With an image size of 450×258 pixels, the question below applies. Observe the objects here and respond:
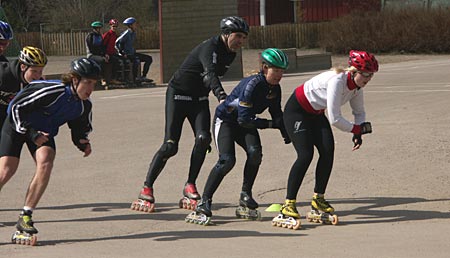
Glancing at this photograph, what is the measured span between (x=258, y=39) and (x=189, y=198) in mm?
41657

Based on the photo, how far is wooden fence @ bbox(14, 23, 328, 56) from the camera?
51.3 meters

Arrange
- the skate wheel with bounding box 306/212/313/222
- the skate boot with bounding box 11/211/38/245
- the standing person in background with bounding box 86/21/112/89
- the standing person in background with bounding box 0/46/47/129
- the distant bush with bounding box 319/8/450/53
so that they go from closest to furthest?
the skate boot with bounding box 11/211/38/245 < the standing person in background with bounding box 0/46/47/129 < the skate wheel with bounding box 306/212/313/222 < the standing person in background with bounding box 86/21/112/89 < the distant bush with bounding box 319/8/450/53

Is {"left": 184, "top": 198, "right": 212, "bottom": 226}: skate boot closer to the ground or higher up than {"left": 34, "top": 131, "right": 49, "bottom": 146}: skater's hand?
closer to the ground

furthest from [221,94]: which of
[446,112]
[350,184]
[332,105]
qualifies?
[446,112]

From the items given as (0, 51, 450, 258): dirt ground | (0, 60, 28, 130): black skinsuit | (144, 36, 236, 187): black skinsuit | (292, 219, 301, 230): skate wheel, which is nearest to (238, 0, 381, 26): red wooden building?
(0, 51, 450, 258): dirt ground

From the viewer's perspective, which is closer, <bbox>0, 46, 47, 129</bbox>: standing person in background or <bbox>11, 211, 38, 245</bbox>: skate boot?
<bbox>11, 211, 38, 245</bbox>: skate boot

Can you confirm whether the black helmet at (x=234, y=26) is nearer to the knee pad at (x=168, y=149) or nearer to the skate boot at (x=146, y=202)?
the knee pad at (x=168, y=149)

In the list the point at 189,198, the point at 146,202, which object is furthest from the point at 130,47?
the point at 146,202

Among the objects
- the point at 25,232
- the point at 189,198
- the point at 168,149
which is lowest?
the point at 189,198

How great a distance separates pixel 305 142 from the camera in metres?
9.55

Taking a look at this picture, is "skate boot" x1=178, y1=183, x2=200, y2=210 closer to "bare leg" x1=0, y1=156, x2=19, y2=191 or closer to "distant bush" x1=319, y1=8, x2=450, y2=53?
"bare leg" x1=0, y1=156, x2=19, y2=191

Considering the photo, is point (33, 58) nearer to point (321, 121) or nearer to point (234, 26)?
point (234, 26)

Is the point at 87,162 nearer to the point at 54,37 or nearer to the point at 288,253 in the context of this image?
the point at 288,253

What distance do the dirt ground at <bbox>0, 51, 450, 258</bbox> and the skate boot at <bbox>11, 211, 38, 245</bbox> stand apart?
0.09 m
